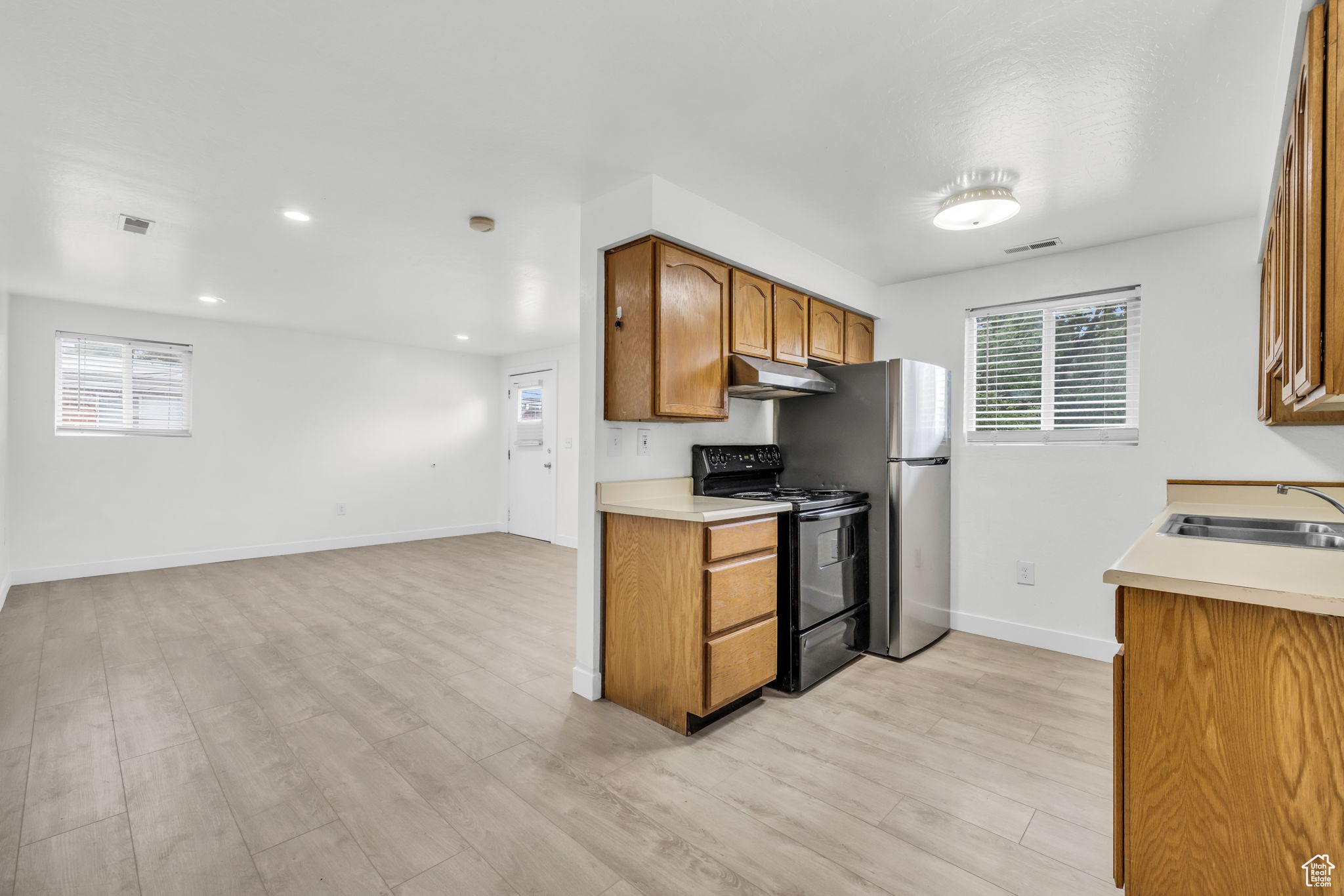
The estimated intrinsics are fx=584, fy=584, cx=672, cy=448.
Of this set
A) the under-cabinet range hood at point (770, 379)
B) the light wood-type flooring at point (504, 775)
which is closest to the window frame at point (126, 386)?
the light wood-type flooring at point (504, 775)

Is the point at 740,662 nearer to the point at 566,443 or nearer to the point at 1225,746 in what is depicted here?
the point at 1225,746

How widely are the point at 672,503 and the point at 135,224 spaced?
309cm

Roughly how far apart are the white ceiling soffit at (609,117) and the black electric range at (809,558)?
1.29 m

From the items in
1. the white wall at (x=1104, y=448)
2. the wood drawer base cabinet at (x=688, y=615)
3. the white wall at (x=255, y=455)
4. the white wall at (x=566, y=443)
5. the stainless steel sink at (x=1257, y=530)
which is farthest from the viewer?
the white wall at (x=566, y=443)

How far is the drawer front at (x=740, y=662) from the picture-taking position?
2.27 metres

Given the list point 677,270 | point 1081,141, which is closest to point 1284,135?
point 1081,141

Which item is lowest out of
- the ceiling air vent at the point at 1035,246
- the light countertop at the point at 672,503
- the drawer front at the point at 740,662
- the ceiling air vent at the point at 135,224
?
the drawer front at the point at 740,662

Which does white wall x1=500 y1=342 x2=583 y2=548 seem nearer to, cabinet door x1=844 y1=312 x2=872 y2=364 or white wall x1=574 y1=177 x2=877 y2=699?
Result: cabinet door x1=844 y1=312 x2=872 y2=364

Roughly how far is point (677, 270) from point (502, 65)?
1.05 metres

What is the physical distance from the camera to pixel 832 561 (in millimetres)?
2898

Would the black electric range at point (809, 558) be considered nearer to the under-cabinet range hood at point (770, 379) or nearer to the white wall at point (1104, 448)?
the under-cabinet range hood at point (770, 379)

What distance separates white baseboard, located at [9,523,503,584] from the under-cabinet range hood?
4917mm

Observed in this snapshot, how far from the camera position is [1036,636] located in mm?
3309

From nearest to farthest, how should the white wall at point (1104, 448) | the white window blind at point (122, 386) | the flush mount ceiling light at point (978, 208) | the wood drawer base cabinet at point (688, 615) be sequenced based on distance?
the wood drawer base cabinet at point (688, 615) → the flush mount ceiling light at point (978, 208) → the white wall at point (1104, 448) → the white window blind at point (122, 386)
